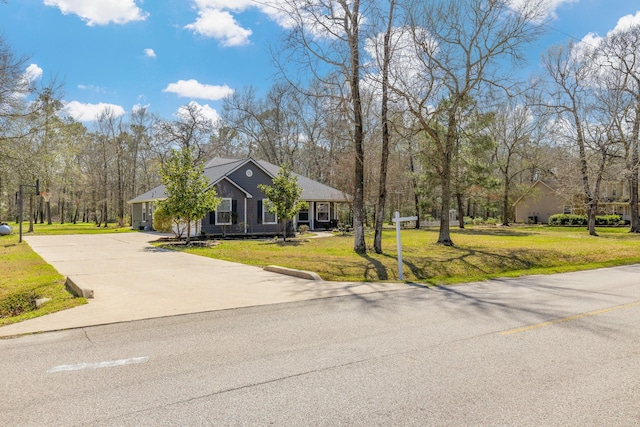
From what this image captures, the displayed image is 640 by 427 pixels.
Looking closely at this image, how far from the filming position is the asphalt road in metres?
3.10

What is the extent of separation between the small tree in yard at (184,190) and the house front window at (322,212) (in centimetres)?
1211

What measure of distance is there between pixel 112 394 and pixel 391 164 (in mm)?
33713

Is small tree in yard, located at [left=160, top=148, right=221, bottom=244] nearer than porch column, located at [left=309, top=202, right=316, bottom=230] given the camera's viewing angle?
Yes

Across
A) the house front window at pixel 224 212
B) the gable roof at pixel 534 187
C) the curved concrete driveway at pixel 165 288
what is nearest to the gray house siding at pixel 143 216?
the house front window at pixel 224 212

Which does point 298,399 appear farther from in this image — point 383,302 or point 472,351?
point 383,302

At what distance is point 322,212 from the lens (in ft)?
99.2

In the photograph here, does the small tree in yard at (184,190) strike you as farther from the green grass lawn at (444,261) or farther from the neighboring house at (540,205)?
the neighboring house at (540,205)

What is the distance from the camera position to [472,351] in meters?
4.52

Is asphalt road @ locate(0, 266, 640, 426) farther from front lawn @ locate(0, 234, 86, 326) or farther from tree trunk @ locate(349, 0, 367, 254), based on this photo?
tree trunk @ locate(349, 0, 367, 254)

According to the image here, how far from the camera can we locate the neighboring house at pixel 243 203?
78.0 feet

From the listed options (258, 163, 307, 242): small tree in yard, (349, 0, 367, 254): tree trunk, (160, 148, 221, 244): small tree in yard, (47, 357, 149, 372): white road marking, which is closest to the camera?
(47, 357, 149, 372): white road marking

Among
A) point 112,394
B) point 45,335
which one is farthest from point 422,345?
point 45,335

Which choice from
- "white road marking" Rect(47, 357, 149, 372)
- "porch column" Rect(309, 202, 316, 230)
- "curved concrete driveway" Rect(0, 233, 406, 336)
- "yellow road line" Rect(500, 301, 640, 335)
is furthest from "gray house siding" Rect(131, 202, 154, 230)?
"yellow road line" Rect(500, 301, 640, 335)

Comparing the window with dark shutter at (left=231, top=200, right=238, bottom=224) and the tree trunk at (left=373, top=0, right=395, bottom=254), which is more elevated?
the tree trunk at (left=373, top=0, right=395, bottom=254)
